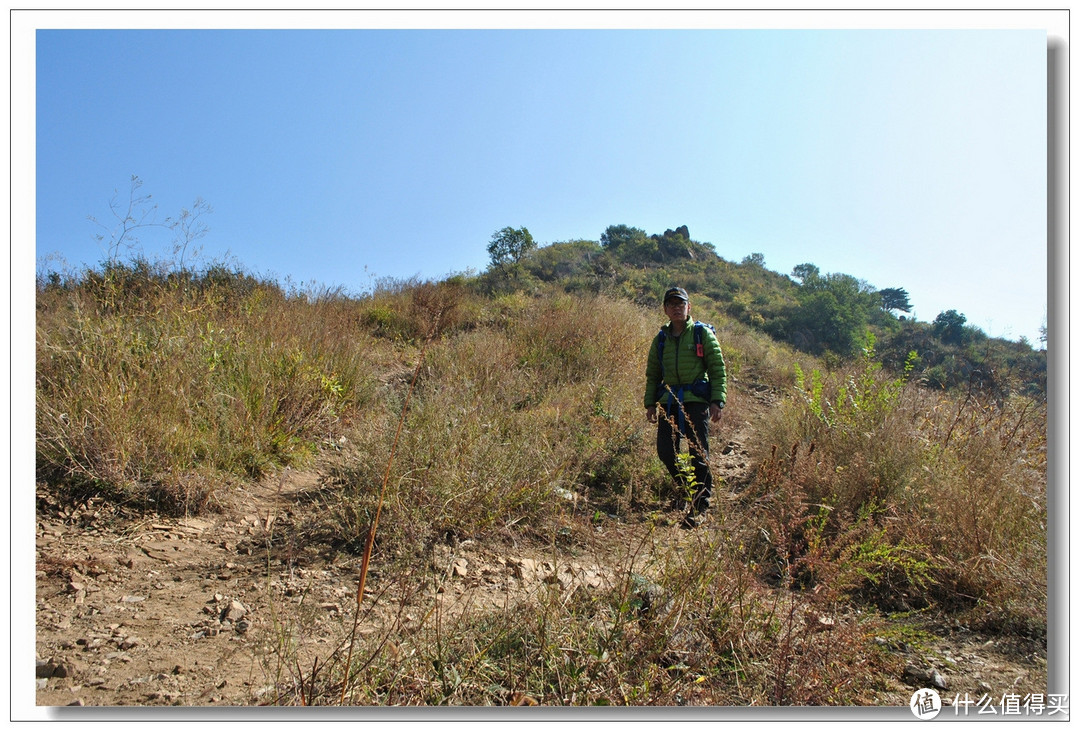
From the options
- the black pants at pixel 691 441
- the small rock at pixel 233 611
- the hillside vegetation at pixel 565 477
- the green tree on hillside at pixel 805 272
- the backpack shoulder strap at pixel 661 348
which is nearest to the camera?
the hillside vegetation at pixel 565 477

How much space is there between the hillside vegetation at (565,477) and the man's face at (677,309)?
1.23 metres

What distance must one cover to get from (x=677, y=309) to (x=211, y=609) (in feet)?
11.0

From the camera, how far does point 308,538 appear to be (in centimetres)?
302

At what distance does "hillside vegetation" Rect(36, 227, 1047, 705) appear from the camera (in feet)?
6.28

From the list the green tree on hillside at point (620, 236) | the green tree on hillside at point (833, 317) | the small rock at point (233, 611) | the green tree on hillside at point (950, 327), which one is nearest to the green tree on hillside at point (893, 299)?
the green tree on hillside at point (833, 317)

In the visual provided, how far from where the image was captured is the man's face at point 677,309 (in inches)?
156

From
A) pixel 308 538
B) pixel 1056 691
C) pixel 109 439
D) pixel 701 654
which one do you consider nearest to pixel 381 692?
pixel 701 654

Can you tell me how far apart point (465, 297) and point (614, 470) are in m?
7.40

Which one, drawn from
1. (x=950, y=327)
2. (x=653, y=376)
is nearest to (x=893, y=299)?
(x=950, y=327)

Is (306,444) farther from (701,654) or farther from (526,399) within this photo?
(701,654)

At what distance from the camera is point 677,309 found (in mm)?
3965

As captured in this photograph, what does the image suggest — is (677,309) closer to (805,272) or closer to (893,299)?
(893,299)

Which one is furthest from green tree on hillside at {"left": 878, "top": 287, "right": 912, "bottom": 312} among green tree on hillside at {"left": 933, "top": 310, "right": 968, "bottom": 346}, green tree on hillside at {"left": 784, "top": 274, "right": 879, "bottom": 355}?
green tree on hillside at {"left": 933, "top": 310, "right": 968, "bottom": 346}

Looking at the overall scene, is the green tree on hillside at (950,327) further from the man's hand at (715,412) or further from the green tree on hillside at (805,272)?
the green tree on hillside at (805,272)
